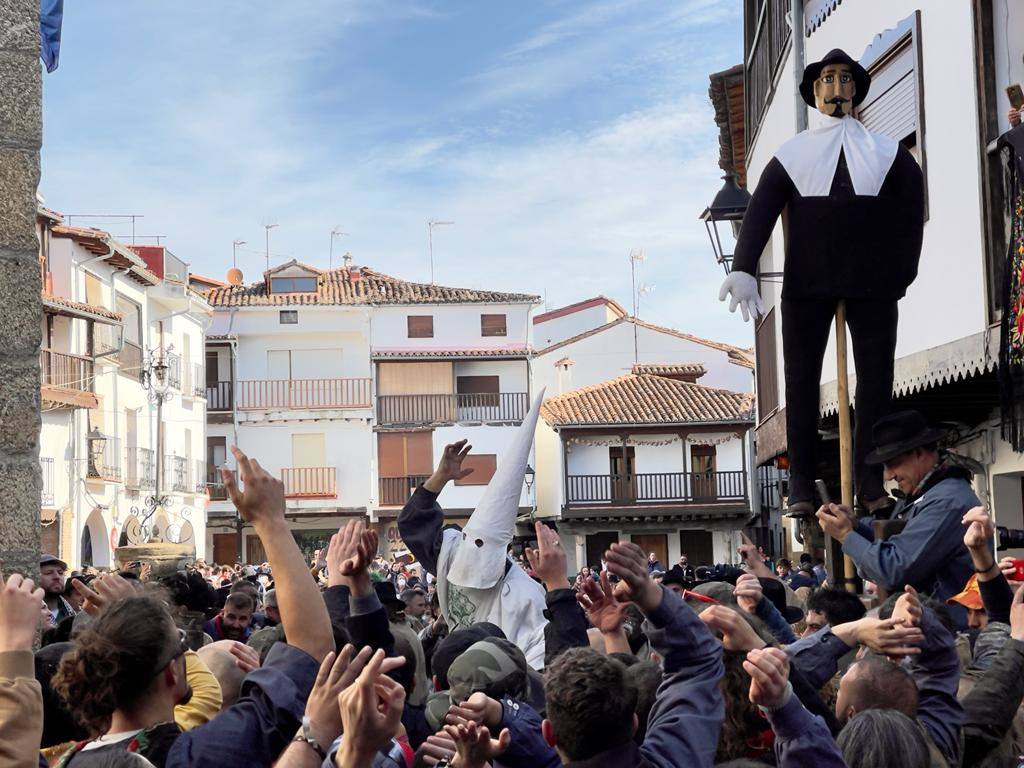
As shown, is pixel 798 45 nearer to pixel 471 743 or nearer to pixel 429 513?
pixel 429 513


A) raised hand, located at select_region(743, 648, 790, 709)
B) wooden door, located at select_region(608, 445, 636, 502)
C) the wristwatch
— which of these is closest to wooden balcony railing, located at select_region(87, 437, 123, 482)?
wooden door, located at select_region(608, 445, 636, 502)

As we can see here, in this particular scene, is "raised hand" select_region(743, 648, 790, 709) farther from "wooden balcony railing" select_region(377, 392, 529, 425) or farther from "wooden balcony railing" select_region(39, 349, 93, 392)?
"wooden balcony railing" select_region(377, 392, 529, 425)

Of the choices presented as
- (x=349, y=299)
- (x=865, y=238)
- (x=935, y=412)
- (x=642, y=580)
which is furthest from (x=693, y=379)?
(x=642, y=580)

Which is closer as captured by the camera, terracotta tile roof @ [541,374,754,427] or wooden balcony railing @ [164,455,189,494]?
wooden balcony railing @ [164,455,189,494]

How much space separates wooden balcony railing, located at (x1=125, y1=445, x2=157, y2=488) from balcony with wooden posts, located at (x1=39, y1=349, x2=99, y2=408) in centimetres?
411

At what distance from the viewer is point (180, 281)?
4153 centimetres

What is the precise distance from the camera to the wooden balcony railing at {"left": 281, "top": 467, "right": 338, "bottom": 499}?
47.0 metres

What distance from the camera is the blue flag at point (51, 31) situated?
6723mm

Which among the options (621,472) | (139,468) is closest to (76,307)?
(139,468)

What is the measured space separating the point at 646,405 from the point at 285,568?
43.6 m

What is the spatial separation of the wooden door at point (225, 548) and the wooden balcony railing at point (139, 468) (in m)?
8.55

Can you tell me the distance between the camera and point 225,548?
4706 centimetres

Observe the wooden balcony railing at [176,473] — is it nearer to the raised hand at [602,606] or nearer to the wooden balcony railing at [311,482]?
the wooden balcony railing at [311,482]

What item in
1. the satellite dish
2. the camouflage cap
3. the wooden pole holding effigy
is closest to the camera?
the camouflage cap
